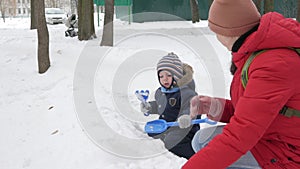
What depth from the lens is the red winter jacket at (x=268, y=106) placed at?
1.32 metres

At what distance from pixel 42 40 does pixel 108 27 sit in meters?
3.49

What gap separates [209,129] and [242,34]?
2.02 ft

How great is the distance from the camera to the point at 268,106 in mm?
1328

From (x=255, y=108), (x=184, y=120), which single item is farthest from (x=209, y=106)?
(x=255, y=108)

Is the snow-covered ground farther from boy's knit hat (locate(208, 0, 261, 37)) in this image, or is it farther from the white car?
the white car

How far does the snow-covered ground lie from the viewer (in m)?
3.94

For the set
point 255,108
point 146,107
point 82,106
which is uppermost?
point 255,108

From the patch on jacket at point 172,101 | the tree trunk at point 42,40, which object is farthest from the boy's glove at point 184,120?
the tree trunk at point 42,40

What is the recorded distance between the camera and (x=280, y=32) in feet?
4.54

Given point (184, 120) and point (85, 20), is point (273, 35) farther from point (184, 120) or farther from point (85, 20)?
point (85, 20)

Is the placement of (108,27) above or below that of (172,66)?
below

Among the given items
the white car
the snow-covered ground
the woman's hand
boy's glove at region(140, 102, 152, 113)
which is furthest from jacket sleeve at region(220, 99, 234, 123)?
the white car

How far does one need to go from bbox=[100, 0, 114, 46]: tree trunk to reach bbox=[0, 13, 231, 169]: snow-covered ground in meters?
0.77

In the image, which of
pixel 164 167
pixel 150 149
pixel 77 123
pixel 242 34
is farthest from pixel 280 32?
pixel 77 123
